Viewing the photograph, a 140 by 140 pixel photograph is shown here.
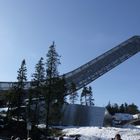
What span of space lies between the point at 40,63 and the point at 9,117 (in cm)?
1109

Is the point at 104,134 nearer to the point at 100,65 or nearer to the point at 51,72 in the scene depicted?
the point at 51,72

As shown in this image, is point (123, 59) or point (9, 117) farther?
point (123, 59)

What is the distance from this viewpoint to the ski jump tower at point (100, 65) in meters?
95.6

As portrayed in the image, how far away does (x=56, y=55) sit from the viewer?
242 ft

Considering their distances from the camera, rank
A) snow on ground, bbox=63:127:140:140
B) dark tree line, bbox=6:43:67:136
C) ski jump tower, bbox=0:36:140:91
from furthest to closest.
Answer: ski jump tower, bbox=0:36:140:91
dark tree line, bbox=6:43:67:136
snow on ground, bbox=63:127:140:140

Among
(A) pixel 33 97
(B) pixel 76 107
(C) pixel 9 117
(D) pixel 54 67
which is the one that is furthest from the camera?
(B) pixel 76 107

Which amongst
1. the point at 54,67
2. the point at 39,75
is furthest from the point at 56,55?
the point at 39,75

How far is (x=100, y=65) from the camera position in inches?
3971

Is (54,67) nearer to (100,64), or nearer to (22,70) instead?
(22,70)

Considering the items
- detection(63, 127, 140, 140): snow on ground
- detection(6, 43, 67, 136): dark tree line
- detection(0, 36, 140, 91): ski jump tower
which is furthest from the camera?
detection(0, 36, 140, 91): ski jump tower

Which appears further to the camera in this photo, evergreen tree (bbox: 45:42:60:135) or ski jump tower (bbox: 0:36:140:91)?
ski jump tower (bbox: 0:36:140:91)

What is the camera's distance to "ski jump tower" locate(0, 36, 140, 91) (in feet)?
314

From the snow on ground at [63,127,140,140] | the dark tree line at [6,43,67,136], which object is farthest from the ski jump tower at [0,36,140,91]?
the snow on ground at [63,127,140,140]

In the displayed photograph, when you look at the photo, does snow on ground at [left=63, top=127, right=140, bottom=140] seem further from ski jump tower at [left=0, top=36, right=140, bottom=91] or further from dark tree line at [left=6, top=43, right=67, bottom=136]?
ski jump tower at [left=0, top=36, right=140, bottom=91]
